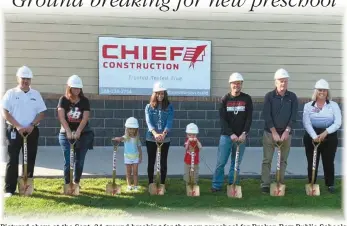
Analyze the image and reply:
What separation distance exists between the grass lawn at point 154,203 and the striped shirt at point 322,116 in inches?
43.4

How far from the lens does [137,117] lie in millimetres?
9922

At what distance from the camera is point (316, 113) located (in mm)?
6570

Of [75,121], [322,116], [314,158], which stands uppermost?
[322,116]

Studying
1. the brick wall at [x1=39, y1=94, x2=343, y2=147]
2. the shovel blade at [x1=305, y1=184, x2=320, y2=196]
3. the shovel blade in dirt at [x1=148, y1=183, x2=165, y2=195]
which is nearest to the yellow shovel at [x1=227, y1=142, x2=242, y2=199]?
the shovel blade in dirt at [x1=148, y1=183, x2=165, y2=195]

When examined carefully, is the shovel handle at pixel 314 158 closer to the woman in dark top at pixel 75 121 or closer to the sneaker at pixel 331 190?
the sneaker at pixel 331 190

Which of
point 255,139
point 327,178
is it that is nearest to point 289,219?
point 327,178

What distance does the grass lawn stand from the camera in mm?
5500

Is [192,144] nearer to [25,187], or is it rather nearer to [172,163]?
[172,163]

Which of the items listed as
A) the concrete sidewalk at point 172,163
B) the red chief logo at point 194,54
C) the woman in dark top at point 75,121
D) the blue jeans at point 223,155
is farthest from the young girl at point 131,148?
the red chief logo at point 194,54

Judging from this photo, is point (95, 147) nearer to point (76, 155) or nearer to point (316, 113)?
point (76, 155)

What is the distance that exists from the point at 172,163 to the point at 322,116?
319 cm

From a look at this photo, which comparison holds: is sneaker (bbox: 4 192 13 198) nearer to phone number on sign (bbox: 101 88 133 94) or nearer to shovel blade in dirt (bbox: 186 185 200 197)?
shovel blade in dirt (bbox: 186 185 200 197)

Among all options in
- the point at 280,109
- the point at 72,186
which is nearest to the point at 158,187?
the point at 72,186

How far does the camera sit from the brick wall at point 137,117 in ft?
32.0
